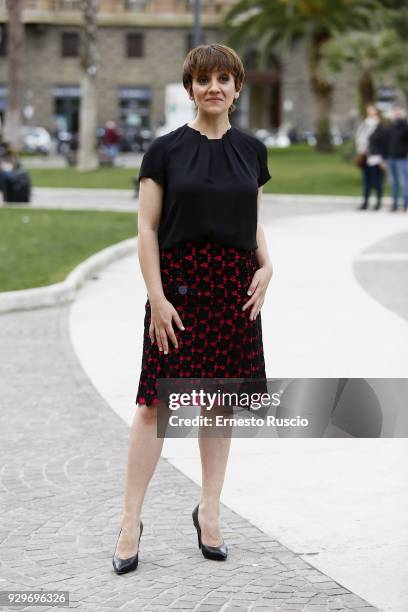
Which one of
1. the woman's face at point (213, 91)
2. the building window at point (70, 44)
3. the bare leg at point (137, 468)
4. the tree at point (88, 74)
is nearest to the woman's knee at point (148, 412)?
the bare leg at point (137, 468)

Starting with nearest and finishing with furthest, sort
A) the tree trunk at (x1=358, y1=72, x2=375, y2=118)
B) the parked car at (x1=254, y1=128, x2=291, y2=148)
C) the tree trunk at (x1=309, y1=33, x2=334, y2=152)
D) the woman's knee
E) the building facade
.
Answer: the woman's knee, the tree trunk at (x1=358, y1=72, x2=375, y2=118), the tree trunk at (x1=309, y1=33, x2=334, y2=152), the parked car at (x1=254, y1=128, x2=291, y2=148), the building facade

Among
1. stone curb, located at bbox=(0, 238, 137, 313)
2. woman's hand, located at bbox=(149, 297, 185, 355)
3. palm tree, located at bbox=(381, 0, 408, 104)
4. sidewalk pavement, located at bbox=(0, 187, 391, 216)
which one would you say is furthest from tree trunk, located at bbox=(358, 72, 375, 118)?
woman's hand, located at bbox=(149, 297, 185, 355)

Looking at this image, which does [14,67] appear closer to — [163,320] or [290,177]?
[290,177]

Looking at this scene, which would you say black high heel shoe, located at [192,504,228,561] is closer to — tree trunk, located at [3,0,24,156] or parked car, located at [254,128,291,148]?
tree trunk, located at [3,0,24,156]

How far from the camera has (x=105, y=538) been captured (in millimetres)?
5250

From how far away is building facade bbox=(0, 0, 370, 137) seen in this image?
239ft

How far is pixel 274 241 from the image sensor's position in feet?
59.1

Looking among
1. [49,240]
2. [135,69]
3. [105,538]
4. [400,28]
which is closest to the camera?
[105,538]

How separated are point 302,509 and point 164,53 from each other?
229 feet

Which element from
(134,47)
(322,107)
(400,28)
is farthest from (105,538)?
(134,47)

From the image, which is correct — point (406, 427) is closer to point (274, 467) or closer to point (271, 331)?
point (274, 467)

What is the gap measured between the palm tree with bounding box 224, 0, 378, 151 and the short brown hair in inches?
1513

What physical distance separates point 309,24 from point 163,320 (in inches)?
1700

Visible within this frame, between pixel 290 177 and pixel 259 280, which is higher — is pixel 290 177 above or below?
below
